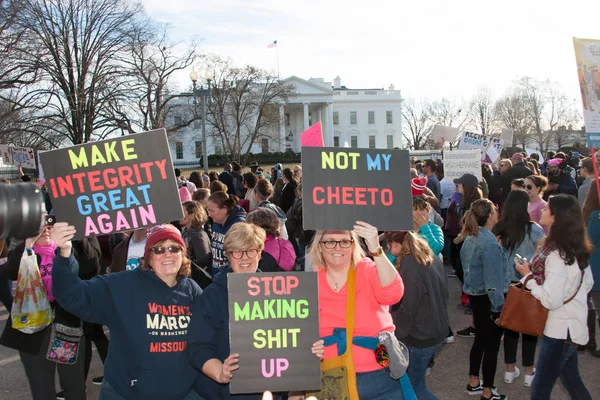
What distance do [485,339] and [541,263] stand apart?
4.12 ft

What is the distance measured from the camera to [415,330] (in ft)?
13.2

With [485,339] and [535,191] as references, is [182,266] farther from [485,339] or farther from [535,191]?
[535,191]

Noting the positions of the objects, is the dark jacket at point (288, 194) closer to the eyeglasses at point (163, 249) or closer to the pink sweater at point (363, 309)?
the eyeglasses at point (163, 249)

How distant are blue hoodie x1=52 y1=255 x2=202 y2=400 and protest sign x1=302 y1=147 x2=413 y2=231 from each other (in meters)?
0.92

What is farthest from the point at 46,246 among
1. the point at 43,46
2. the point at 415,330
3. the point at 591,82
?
the point at 43,46

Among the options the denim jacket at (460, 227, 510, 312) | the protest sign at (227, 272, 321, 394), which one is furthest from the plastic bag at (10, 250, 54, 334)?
the denim jacket at (460, 227, 510, 312)

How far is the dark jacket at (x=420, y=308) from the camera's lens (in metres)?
4.00

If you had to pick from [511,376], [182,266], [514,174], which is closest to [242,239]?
[182,266]

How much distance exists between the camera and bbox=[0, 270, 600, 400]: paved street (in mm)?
5102

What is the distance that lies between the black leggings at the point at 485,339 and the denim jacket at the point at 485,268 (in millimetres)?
114

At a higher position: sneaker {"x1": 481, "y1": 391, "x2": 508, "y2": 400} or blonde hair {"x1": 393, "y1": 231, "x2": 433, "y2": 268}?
blonde hair {"x1": 393, "y1": 231, "x2": 433, "y2": 268}

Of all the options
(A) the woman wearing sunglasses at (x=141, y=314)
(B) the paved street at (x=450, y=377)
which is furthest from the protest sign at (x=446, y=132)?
(A) the woman wearing sunglasses at (x=141, y=314)

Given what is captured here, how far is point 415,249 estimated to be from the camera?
405cm

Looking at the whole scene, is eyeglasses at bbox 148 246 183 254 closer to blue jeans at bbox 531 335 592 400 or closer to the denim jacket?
blue jeans at bbox 531 335 592 400
